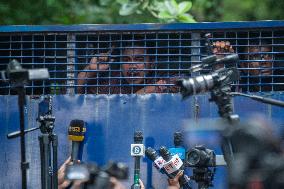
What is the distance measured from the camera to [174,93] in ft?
27.2

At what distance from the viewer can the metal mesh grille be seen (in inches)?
326

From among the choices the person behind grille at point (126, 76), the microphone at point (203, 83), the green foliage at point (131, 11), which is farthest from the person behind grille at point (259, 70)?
the green foliage at point (131, 11)

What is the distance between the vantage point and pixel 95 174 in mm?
6273

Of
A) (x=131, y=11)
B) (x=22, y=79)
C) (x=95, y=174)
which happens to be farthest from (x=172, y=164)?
(x=131, y=11)

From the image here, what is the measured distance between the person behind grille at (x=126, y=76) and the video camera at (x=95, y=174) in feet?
7.00

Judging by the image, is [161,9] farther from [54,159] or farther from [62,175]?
[54,159]

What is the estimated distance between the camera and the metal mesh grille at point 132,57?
8.29 metres

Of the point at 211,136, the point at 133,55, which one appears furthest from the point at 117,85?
the point at 211,136

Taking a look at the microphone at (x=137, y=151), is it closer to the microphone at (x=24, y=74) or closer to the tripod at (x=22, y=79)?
the tripod at (x=22, y=79)

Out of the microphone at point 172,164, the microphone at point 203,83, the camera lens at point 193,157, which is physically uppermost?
the microphone at point 203,83

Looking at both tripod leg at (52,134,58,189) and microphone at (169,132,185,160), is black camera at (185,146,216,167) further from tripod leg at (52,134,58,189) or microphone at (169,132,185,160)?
tripod leg at (52,134,58,189)

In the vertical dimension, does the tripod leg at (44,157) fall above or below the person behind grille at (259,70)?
below

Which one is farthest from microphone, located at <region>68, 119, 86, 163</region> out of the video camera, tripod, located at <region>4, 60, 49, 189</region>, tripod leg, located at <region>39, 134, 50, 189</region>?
the video camera

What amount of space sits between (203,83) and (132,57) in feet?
6.95
